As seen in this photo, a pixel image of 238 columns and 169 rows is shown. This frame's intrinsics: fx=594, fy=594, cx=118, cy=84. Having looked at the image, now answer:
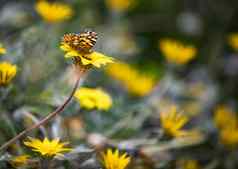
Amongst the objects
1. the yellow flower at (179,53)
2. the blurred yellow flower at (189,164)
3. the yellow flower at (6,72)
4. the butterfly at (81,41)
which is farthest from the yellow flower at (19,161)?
the yellow flower at (179,53)

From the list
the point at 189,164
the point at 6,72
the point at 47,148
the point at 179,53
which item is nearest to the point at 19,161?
the point at 47,148

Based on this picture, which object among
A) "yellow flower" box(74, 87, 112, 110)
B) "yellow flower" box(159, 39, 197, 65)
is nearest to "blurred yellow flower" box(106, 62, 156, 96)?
"yellow flower" box(159, 39, 197, 65)

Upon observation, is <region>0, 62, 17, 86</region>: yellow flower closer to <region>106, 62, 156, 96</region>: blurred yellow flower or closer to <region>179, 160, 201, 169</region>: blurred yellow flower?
<region>179, 160, 201, 169</region>: blurred yellow flower

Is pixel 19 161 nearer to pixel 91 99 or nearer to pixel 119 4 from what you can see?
pixel 91 99

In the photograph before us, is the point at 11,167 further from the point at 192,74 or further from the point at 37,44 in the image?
the point at 192,74

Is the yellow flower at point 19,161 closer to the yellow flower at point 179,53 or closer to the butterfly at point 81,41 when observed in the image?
the butterfly at point 81,41

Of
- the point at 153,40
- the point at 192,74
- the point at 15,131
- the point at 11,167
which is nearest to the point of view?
the point at 11,167

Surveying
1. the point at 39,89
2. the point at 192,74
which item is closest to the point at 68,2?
the point at 192,74
